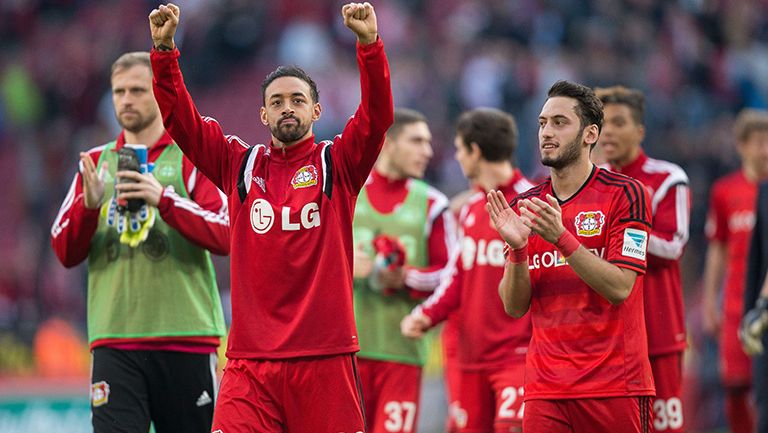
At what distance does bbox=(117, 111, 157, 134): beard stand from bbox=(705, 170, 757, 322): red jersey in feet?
19.4

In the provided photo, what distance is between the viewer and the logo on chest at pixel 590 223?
6422 millimetres

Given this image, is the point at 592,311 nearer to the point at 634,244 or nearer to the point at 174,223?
the point at 634,244

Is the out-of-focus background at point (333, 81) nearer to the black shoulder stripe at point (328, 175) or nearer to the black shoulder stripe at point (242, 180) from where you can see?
the black shoulder stripe at point (242, 180)

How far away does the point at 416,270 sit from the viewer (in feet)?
30.1

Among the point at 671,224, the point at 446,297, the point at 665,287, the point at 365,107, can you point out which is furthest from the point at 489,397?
the point at 365,107

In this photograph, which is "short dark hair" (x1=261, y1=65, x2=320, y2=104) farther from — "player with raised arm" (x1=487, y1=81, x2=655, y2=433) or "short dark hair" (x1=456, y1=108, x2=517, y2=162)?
"short dark hair" (x1=456, y1=108, x2=517, y2=162)

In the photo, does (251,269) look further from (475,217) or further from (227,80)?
Answer: (227,80)

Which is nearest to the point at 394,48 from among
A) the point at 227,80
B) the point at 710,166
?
the point at 227,80

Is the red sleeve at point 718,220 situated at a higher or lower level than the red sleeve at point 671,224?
higher

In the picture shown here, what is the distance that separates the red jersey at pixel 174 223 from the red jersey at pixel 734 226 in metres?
5.60


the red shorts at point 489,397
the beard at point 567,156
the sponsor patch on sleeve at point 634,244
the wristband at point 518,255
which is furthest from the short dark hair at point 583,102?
the red shorts at point 489,397

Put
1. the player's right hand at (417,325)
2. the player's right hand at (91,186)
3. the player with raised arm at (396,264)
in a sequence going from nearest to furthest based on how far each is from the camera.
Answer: the player's right hand at (91,186), the player's right hand at (417,325), the player with raised arm at (396,264)

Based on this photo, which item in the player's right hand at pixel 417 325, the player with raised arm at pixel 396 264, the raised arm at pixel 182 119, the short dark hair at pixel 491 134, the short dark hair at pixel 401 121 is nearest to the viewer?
the raised arm at pixel 182 119

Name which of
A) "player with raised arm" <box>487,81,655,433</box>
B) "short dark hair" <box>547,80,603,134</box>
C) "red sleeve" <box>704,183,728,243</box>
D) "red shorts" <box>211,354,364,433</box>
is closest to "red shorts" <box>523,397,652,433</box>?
"player with raised arm" <box>487,81,655,433</box>
